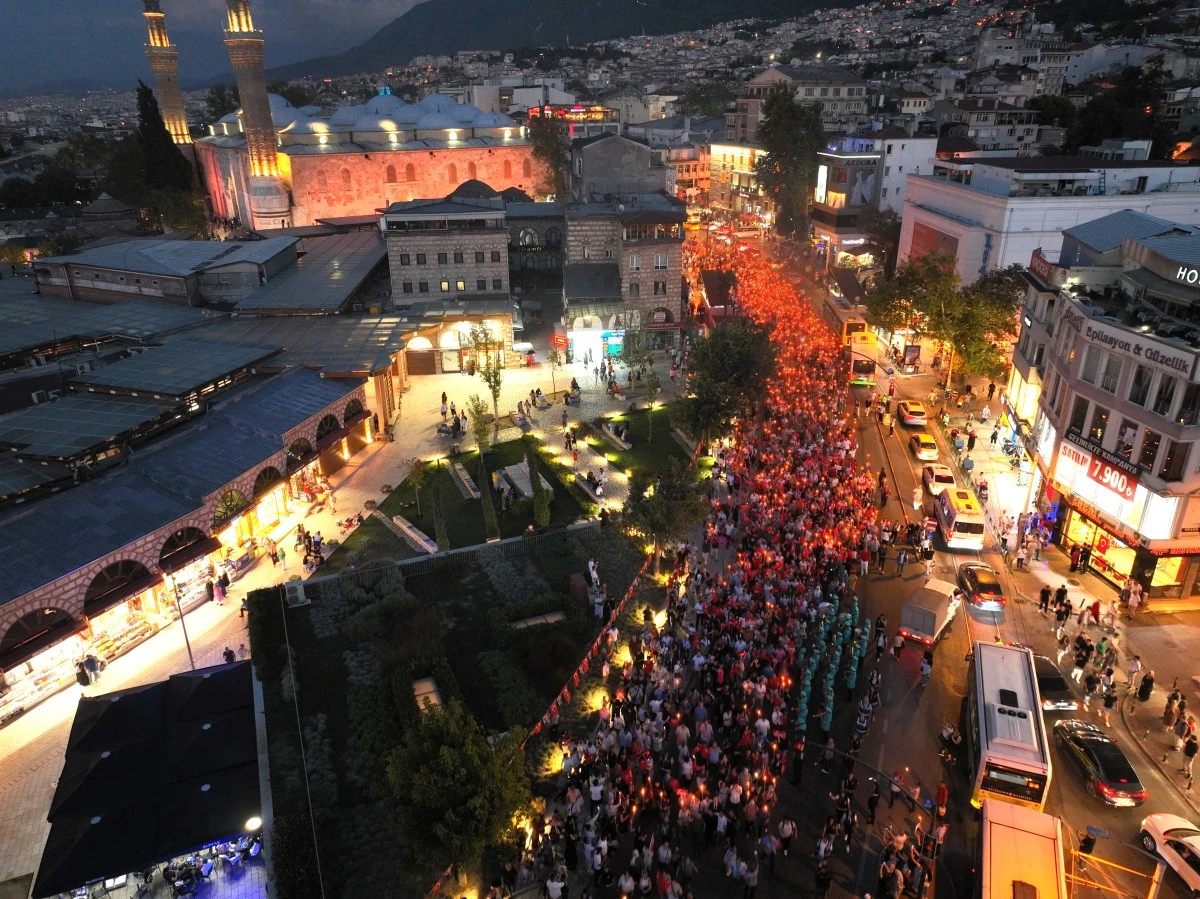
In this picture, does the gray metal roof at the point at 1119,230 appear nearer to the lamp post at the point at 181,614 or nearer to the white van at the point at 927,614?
the white van at the point at 927,614

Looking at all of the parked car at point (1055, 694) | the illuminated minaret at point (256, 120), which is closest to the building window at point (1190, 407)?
the parked car at point (1055, 694)

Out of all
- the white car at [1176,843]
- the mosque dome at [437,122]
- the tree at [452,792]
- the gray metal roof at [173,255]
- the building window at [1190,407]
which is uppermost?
the mosque dome at [437,122]

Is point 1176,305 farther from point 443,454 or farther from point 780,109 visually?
point 780,109

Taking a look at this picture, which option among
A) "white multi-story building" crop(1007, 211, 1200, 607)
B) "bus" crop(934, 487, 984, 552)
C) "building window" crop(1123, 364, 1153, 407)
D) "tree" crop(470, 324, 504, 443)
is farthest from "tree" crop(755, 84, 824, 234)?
"building window" crop(1123, 364, 1153, 407)

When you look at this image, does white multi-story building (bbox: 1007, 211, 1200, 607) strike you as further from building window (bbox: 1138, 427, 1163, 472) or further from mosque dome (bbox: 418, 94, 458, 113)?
mosque dome (bbox: 418, 94, 458, 113)

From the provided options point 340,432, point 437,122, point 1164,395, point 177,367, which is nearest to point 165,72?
point 437,122

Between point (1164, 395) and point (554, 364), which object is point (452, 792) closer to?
point (1164, 395)

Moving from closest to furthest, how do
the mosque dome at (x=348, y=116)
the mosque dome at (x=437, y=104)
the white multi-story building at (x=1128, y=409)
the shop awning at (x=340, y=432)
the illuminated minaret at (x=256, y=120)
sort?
the white multi-story building at (x=1128, y=409), the shop awning at (x=340, y=432), the illuminated minaret at (x=256, y=120), the mosque dome at (x=348, y=116), the mosque dome at (x=437, y=104)
